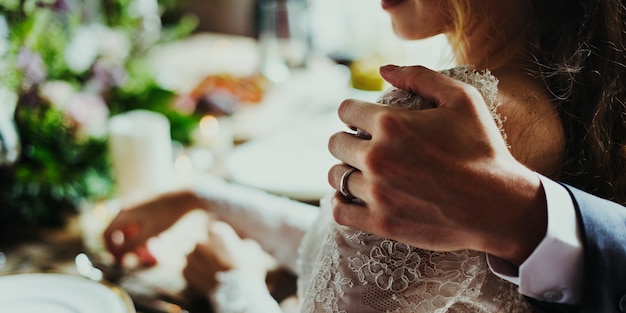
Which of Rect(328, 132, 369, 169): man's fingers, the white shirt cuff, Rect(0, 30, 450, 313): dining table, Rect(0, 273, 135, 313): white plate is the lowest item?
Rect(0, 30, 450, 313): dining table

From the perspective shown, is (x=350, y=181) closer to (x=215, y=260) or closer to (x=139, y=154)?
(x=215, y=260)

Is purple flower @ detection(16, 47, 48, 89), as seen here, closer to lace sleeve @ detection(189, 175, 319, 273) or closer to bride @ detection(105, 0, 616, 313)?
lace sleeve @ detection(189, 175, 319, 273)

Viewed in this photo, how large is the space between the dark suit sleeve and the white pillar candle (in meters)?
0.78

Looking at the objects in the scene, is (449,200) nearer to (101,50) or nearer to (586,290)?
(586,290)

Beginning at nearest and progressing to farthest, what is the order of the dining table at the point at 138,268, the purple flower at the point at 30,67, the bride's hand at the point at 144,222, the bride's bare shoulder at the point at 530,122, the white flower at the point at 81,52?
the bride's bare shoulder at the point at 530,122 → the dining table at the point at 138,268 → the bride's hand at the point at 144,222 → the purple flower at the point at 30,67 → the white flower at the point at 81,52

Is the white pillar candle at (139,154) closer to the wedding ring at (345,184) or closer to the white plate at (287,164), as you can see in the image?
the white plate at (287,164)

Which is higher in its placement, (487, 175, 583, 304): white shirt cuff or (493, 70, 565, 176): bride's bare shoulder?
(493, 70, 565, 176): bride's bare shoulder

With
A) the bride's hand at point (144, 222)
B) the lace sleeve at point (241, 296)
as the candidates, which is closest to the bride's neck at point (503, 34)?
the lace sleeve at point (241, 296)

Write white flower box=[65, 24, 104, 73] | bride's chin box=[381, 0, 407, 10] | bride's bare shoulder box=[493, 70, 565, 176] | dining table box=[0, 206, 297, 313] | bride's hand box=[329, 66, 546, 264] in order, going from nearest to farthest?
bride's hand box=[329, 66, 546, 264]
bride's bare shoulder box=[493, 70, 565, 176]
bride's chin box=[381, 0, 407, 10]
dining table box=[0, 206, 297, 313]
white flower box=[65, 24, 104, 73]

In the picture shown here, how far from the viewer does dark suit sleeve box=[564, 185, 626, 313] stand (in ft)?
1.63

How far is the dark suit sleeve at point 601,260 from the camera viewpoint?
0.50 metres

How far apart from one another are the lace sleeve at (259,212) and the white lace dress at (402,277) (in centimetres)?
41

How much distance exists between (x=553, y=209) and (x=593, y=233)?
47mm

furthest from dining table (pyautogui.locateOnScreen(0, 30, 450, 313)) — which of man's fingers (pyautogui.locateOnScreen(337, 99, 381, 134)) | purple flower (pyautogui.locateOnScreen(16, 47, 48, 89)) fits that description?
man's fingers (pyautogui.locateOnScreen(337, 99, 381, 134))
